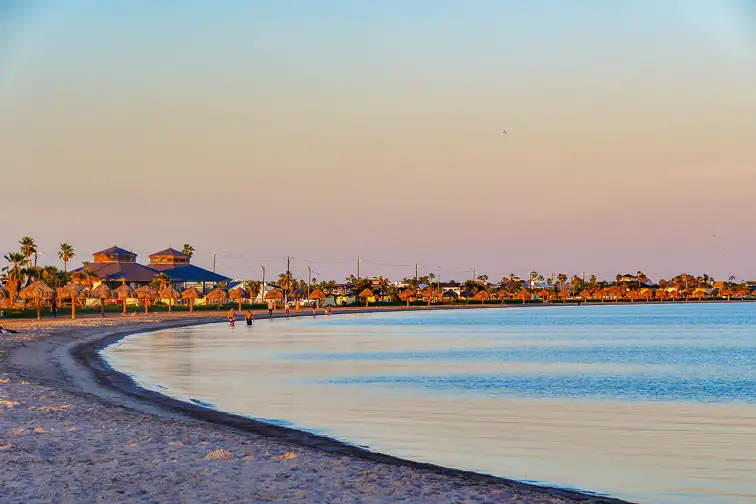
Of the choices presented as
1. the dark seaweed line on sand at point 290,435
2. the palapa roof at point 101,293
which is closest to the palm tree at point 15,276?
the palapa roof at point 101,293

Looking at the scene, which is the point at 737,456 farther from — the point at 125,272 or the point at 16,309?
the point at 125,272

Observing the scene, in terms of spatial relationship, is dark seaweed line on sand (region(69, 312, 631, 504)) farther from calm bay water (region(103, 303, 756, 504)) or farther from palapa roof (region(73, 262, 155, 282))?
palapa roof (region(73, 262, 155, 282))

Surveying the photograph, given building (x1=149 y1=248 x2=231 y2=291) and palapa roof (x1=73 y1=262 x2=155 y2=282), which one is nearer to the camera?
palapa roof (x1=73 y1=262 x2=155 y2=282)

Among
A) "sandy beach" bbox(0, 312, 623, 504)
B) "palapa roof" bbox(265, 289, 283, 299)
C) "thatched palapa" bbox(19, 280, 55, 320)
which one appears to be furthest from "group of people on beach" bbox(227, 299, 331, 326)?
"sandy beach" bbox(0, 312, 623, 504)

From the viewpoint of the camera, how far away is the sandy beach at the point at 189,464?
10477 millimetres

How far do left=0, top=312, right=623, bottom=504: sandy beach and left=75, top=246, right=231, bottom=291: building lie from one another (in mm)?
119986

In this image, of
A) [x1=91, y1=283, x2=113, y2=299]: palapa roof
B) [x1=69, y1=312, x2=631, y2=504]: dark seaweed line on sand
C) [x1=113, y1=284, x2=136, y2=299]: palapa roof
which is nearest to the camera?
[x1=69, y1=312, x2=631, y2=504]: dark seaweed line on sand

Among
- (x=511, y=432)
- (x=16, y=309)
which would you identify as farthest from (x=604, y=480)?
(x=16, y=309)

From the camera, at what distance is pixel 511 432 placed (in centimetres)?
1825

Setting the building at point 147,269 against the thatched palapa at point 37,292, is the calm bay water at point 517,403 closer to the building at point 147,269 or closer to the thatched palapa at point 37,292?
the thatched palapa at point 37,292

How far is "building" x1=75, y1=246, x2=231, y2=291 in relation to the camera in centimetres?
14088

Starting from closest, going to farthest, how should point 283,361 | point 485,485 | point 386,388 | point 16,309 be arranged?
A: point 485,485 → point 386,388 → point 283,361 → point 16,309

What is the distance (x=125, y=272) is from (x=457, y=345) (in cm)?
9878

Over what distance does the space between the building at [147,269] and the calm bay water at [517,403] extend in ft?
309
